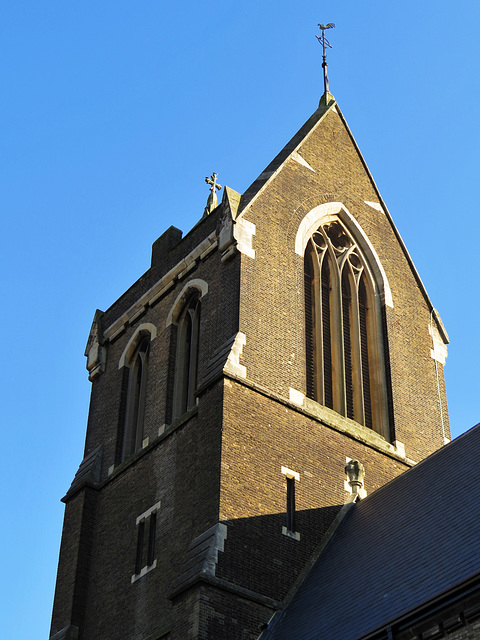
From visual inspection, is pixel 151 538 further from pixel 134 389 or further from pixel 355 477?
pixel 134 389

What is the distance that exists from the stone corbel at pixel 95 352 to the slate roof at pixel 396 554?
8.65 metres

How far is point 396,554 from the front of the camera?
63.5 ft

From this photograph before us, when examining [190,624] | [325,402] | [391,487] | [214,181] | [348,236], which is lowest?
[190,624]

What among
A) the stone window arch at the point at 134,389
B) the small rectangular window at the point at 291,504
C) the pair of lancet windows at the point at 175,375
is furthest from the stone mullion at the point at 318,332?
the stone window arch at the point at 134,389

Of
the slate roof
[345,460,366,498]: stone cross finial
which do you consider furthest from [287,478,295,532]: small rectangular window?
[345,460,366,498]: stone cross finial

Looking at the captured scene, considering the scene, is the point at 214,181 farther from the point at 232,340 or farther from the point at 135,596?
the point at 135,596

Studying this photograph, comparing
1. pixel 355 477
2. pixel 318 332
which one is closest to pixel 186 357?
pixel 318 332

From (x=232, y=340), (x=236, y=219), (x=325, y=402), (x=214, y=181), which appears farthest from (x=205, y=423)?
(x=214, y=181)

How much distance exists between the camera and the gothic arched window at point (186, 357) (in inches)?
1008

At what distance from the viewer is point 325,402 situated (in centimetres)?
2523

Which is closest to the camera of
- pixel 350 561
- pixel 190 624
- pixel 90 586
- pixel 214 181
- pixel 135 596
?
pixel 190 624

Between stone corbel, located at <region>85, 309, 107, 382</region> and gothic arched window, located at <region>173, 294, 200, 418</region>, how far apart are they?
299 centimetres

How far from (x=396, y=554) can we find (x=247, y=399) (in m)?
4.97

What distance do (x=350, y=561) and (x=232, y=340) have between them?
17.3ft
